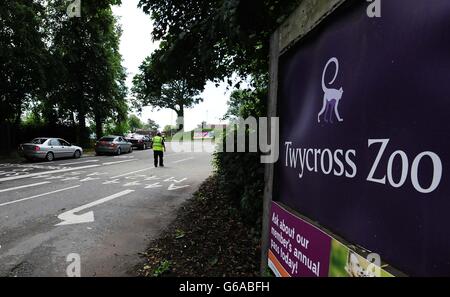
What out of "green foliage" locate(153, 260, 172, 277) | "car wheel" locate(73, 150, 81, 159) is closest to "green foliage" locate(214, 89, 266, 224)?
"green foliage" locate(153, 260, 172, 277)

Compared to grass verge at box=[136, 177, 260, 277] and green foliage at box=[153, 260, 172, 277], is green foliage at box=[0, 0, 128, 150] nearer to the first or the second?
grass verge at box=[136, 177, 260, 277]

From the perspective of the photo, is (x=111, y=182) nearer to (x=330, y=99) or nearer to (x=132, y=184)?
(x=132, y=184)

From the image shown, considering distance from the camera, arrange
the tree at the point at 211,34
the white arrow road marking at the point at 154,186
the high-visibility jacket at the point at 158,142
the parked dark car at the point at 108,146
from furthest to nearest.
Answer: the parked dark car at the point at 108,146 → the high-visibility jacket at the point at 158,142 → the white arrow road marking at the point at 154,186 → the tree at the point at 211,34

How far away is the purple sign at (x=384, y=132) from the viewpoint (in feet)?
3.76

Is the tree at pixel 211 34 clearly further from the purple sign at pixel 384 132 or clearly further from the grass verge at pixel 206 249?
the grass verge at pixel 206 249

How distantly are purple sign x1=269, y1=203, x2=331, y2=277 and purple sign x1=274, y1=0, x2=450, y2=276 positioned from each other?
0.05m

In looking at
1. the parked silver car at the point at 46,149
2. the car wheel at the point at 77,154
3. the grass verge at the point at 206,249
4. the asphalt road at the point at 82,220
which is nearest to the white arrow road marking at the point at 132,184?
the asphalt road at the point at 82,220

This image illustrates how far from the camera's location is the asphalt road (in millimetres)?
4391

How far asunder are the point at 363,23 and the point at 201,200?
7151mm

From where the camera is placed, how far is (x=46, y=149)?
61.5 ft

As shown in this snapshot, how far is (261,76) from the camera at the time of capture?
627 centimetres

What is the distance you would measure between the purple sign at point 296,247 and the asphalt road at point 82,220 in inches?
96.6

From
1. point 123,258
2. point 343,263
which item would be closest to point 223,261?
point 123,258

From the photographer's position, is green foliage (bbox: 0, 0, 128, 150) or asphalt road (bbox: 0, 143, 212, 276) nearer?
asphalt road (bbox: 0, 143, 212, 276)
